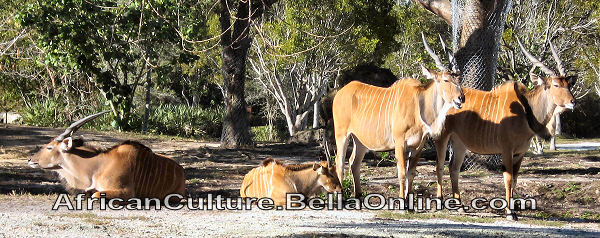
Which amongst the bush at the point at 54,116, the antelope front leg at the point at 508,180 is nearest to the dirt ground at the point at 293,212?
the antelope front leg at the point at 508,180

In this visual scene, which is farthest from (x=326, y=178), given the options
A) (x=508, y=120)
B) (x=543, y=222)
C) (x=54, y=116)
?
(x=54, y=116)

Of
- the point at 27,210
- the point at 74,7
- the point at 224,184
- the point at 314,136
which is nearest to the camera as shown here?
the point at 27,210

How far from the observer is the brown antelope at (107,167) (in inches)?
292

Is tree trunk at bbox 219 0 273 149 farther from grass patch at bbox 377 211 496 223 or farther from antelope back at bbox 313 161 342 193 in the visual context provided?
grass patch at bbox 377 211 496 223

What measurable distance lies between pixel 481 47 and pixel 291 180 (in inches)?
206

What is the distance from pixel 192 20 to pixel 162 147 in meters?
2.91

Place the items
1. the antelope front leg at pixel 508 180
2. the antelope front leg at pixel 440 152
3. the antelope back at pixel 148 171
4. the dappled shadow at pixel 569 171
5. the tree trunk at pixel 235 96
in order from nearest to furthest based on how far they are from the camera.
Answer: the antelope back at pixel 148 171 < the antelope front leg at pixel 508 180 < the antelope front leg at pixel 440 152 < the dappled shadow at pixel 569 171 < the tree trunk at pixel 235 96

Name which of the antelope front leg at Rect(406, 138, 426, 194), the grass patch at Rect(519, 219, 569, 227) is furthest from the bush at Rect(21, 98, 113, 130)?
the grass patch at Rect(519, 219, 569, 227)

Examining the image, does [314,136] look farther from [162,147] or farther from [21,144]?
[21,144]

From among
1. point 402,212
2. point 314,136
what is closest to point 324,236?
point 402,212

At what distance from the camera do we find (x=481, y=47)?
1155 cm

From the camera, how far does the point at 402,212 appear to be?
309 inches

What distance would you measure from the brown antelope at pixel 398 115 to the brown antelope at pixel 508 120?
0.50 meters

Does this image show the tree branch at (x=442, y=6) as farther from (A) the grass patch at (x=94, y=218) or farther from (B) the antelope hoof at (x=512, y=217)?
(A) the grass patch at (x=94, y=218)
